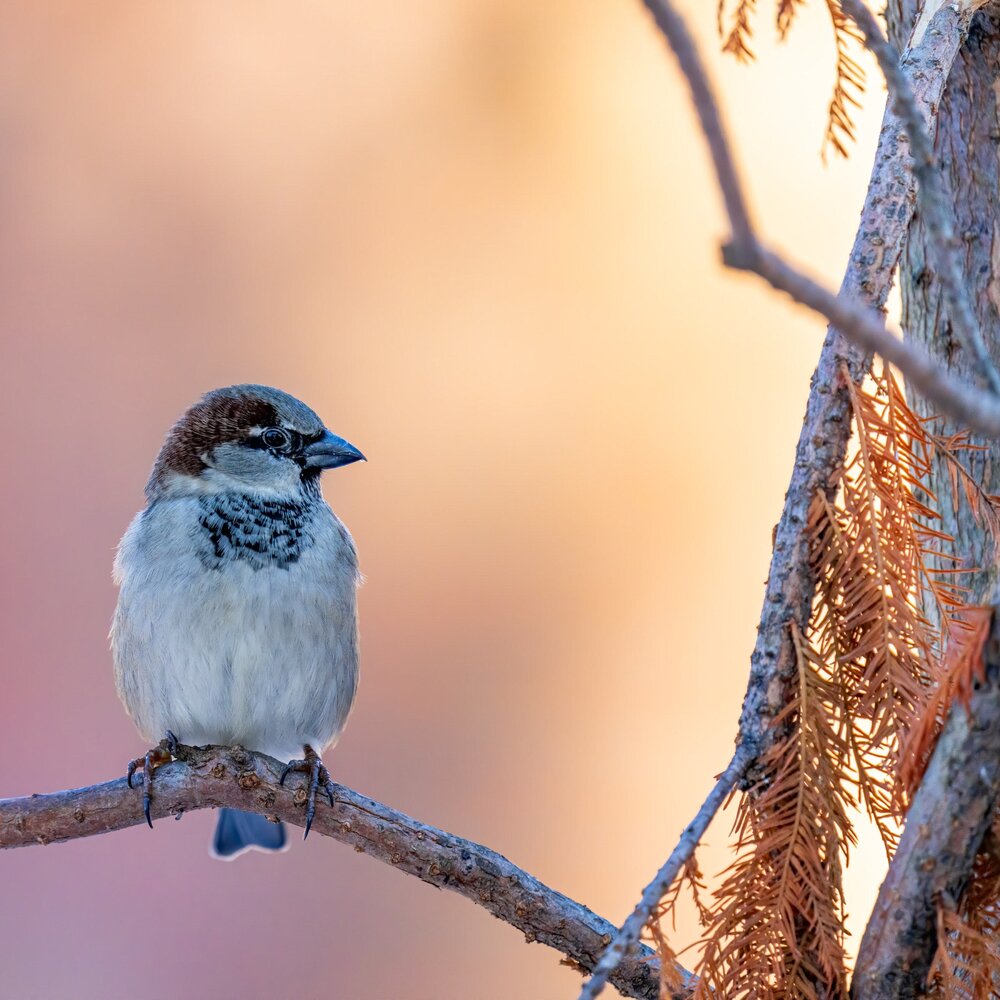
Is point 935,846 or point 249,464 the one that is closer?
point 935,846

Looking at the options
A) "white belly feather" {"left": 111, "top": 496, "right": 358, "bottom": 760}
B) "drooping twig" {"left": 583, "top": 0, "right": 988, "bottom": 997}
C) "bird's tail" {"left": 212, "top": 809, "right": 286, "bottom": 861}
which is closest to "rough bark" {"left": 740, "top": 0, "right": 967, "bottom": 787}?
"drooping twig" {"left": 583, "top": 0, "right": 988, "bottom": 997}

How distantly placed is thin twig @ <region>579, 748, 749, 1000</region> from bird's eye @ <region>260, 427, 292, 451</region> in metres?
1.30

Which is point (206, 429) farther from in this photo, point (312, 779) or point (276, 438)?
point (312, 779)

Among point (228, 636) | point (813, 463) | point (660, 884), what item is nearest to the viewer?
point (660, 884)

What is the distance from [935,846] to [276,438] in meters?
1.57

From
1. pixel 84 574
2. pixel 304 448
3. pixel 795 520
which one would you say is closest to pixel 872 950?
pixel 795 520

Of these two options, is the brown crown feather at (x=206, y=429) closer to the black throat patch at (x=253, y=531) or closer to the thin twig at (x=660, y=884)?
the black throat patch at (x=253, y=531)

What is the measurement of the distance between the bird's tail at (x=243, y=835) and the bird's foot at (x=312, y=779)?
72 centimetres

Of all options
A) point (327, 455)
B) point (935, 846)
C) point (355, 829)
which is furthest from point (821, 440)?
point (327, 455)

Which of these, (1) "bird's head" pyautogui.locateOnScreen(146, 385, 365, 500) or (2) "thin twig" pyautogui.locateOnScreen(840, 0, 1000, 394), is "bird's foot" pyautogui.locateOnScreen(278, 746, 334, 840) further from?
(2) "thin twig" pyautogui.locateOnScreen(840, 0, 1000, 394)

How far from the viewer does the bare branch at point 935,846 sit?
92 centimetres

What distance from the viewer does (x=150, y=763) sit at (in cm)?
182

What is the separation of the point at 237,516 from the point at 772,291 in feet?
5.25

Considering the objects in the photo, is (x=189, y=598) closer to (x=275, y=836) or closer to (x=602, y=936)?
(x=275, y=836)
